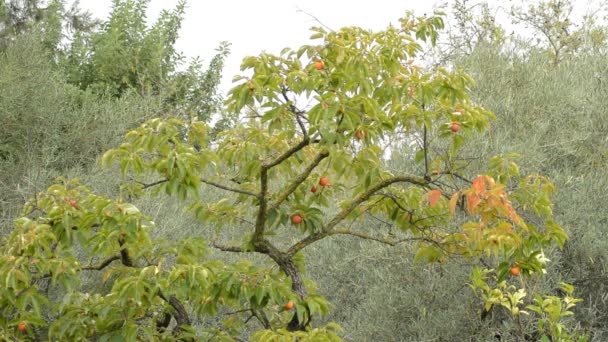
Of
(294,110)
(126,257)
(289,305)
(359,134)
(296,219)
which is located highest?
(294,110)

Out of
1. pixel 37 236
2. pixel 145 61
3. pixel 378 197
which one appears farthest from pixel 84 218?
pixel 145 61

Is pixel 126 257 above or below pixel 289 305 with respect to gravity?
above

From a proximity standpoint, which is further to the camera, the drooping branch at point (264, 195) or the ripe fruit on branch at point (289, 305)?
the drooping branch at point (264, 195)

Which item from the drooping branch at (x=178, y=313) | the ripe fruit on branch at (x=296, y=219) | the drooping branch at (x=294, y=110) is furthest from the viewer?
the drooping branch at (x=178, y=313)

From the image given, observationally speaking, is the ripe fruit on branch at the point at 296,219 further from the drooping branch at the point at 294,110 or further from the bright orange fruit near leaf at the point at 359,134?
the bright orange fruit near leaf at the point at 359,134

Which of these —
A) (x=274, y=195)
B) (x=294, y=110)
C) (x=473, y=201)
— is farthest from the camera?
(x=274, y=195)

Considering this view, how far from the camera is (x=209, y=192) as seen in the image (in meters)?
12.2

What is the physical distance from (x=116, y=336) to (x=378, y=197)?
1.90 meters

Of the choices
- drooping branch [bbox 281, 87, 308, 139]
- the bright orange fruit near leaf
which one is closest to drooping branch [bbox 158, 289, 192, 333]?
drooping branch [bbox 281, 87, 308, 139]

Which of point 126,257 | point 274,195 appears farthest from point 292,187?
point 126,257

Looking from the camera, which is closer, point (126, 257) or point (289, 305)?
point (289, 305)

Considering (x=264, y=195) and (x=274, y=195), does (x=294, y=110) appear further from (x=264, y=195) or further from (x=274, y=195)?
(x=274, y=195)

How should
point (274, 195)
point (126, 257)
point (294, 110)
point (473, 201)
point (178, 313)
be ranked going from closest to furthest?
point (473, 201) → point (294, 110) → point (126, 257) → point (178, 313) → point (274, 195)

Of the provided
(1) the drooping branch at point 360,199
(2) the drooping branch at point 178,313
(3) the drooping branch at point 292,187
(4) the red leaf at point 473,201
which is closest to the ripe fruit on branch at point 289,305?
(1) the drooping branch at point 360,199
